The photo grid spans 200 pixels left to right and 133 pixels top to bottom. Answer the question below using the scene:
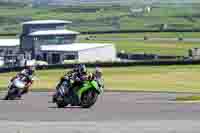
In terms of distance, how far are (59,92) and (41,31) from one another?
227 feet

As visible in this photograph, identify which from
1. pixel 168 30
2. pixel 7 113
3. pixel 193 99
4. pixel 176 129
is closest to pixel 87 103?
pixel 7 113

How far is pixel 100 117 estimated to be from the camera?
18469 millimetres

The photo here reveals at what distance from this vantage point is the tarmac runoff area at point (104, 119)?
48.6ft

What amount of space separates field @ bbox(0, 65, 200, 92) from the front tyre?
14263mm

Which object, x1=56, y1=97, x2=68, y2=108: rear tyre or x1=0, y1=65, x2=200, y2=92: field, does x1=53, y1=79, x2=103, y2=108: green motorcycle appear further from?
x1=0, y1=65, x2=200, y2=92: field

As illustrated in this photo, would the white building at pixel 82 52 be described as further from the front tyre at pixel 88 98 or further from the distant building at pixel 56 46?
the front tyre at pixel 88 98

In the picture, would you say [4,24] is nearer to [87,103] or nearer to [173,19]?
[173,19]

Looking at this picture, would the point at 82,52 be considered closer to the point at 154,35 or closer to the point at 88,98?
the point at 88,98

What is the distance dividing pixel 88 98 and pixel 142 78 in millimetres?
23691

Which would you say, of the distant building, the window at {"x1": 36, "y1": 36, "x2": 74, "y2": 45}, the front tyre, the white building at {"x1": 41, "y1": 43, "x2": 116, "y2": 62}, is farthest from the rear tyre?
the window at {"x1": 36, "y1": 36, "x2": 74, "y2": 45}

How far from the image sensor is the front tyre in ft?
73.7

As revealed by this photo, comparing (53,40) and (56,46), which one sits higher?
(53,40)

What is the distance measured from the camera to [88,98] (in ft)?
73.7

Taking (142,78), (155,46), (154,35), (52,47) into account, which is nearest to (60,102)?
(142,78)
